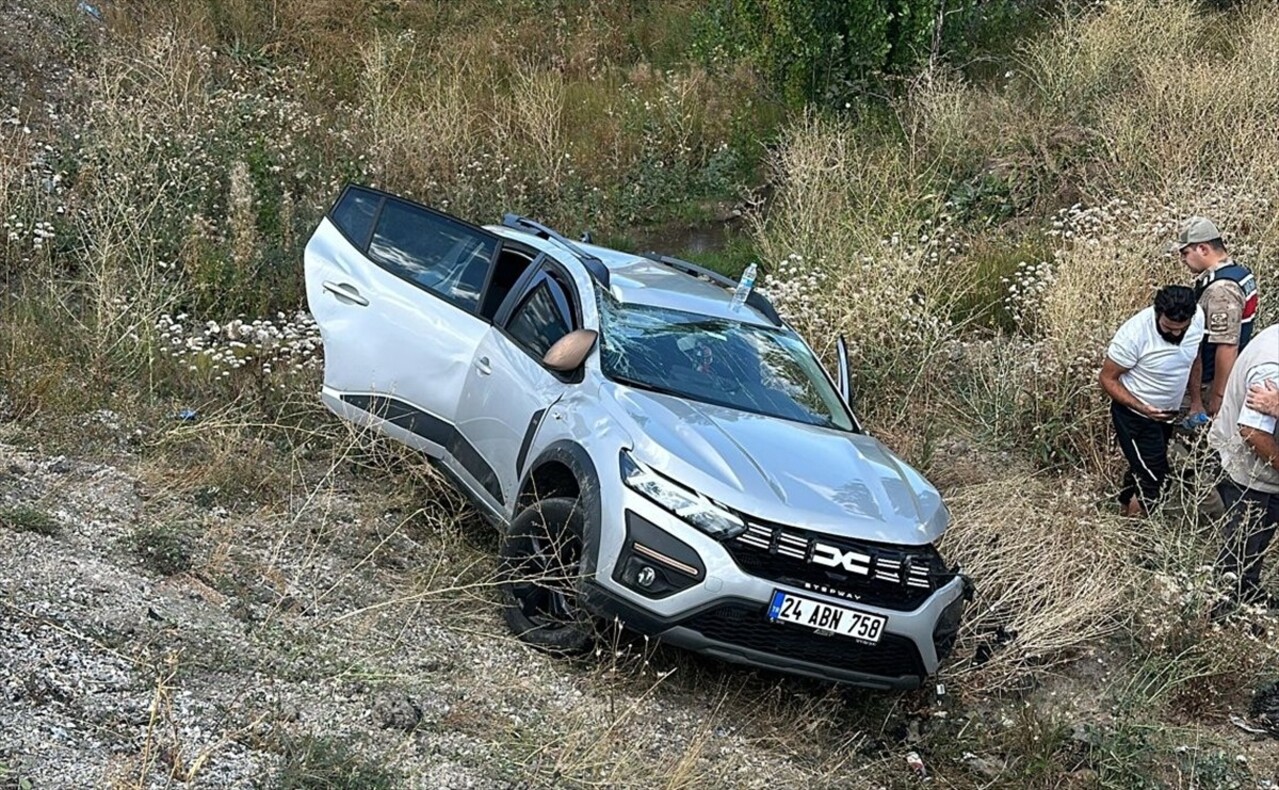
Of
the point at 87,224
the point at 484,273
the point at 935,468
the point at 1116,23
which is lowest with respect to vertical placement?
the point at 935,468

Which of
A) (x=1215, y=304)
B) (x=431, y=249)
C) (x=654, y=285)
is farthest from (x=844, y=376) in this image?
(x=431, y=249)

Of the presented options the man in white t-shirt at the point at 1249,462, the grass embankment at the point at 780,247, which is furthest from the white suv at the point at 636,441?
the man in white t-shirt at the point at 1249,462

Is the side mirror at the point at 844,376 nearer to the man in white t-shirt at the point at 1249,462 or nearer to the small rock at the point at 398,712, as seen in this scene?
the man in white t-shirt at the point at 1249,462

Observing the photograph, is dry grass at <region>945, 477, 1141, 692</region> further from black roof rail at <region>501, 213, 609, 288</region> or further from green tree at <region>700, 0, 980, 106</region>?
green tree at <region>700, 0, 980, 106</region>

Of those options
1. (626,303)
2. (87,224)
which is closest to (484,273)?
(626,303)

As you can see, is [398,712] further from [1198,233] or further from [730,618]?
[1198,233]

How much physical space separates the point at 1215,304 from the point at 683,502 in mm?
3835

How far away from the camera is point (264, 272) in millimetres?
9633

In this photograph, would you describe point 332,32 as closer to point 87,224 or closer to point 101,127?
point 101,127

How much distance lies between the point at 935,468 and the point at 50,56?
10605 millimetres

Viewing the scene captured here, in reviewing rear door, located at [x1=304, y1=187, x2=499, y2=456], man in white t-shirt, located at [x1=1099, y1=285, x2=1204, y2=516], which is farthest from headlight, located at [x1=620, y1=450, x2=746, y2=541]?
man in white t-shirt, located at [x1=1099, y1=285, x2=1204, y2=516]

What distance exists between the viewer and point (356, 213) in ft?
21.9

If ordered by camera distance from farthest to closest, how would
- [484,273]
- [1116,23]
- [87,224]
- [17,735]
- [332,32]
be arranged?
[332,32], [1116,23], [87,224], [484,273], [17,735]

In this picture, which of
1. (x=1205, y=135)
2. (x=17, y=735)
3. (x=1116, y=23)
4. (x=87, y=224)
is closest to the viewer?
(x=17, y=735)
